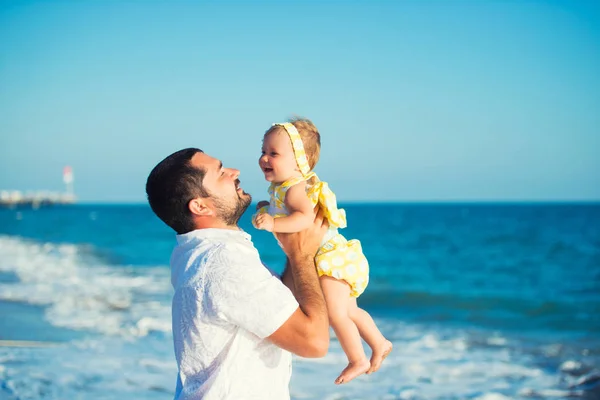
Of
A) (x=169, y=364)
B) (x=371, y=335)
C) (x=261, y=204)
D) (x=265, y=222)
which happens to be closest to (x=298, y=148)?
(x=261, y=204)

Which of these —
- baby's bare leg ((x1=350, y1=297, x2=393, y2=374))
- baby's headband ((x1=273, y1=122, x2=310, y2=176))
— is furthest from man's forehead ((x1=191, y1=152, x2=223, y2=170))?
baby's bare leg ((x1=350, y1=297, x2=393, y2=374))

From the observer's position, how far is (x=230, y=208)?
278 cm

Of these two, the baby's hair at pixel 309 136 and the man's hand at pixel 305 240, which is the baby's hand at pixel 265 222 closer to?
the man's hand at pixel 305 240

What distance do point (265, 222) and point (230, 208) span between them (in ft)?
0.87

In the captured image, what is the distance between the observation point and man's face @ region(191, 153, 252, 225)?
108 inches

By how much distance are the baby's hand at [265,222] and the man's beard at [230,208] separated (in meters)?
0.17

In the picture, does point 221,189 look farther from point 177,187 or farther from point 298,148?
point 298,148

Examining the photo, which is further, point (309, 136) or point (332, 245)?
point (309, 136)

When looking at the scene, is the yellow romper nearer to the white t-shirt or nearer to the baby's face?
the baby's face

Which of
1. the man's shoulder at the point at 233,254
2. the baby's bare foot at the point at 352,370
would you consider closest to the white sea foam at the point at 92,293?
the baby's bare foot at the point at 352,370

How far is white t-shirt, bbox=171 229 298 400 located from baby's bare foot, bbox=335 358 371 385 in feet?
2.10

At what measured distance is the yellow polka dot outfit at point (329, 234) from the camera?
10.3ft

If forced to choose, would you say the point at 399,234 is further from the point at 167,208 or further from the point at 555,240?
the point at 167,208

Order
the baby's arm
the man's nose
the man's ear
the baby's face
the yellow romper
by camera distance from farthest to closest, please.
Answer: the baby's face → the yellow romper → the baby's arm → the man's nose → the man's ear
